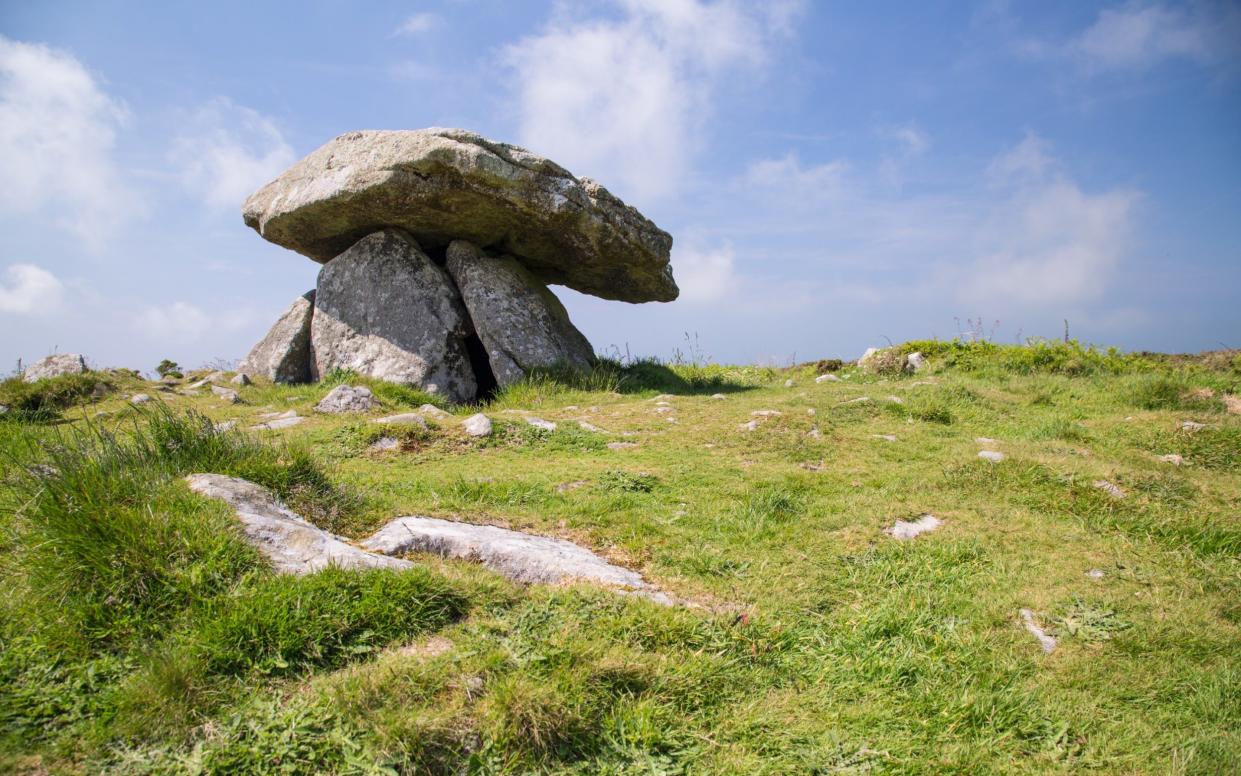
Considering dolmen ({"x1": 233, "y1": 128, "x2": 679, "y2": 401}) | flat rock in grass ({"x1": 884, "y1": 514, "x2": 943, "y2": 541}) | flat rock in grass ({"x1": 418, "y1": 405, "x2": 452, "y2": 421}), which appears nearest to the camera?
flat rock in grass ({"x1": 884, "y1": 514, "x2": 943, "y2": 541})

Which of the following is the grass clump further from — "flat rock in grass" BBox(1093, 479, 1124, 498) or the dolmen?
"flat rock in grass" BBox(1093, 479, 1124, 498)

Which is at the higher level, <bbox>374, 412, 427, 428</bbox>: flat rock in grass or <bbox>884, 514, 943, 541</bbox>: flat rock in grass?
<bbox>374, 412, 427, 428</bbox>: flat rock in grass

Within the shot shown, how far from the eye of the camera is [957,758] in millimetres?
3279

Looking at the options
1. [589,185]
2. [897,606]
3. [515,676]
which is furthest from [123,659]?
[589,185]

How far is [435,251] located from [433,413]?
5743 mm

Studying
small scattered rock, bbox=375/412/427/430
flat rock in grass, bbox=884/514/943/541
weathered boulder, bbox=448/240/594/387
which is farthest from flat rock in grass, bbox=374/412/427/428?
flat rock in grass, bbox=884/514/943/541

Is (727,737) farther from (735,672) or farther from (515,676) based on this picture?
(515,676)

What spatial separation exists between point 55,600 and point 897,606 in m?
4.90

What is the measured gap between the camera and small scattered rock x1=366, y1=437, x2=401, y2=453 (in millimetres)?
8055

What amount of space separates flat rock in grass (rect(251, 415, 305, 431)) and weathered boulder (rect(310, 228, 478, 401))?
2689mm

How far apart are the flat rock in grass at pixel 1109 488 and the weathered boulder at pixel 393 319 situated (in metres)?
9.86

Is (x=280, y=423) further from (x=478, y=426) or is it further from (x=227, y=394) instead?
(x=227, y=394)

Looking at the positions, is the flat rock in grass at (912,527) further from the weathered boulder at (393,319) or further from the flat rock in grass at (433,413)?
the weathered boulder at (393,319)

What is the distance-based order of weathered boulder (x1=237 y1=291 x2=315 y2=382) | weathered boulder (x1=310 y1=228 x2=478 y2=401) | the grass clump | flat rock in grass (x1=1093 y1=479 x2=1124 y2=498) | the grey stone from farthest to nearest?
1. weathered boulder (x1=237 y1=291 x2=315 y2=382)
2. weathered boulder (x1=310 y1=228 x2=478 y2=401)
3. the grass clump
4. the grey stone
5. flat rock in grass (x1=1093 y1=479 x2=1124 y2=498)
